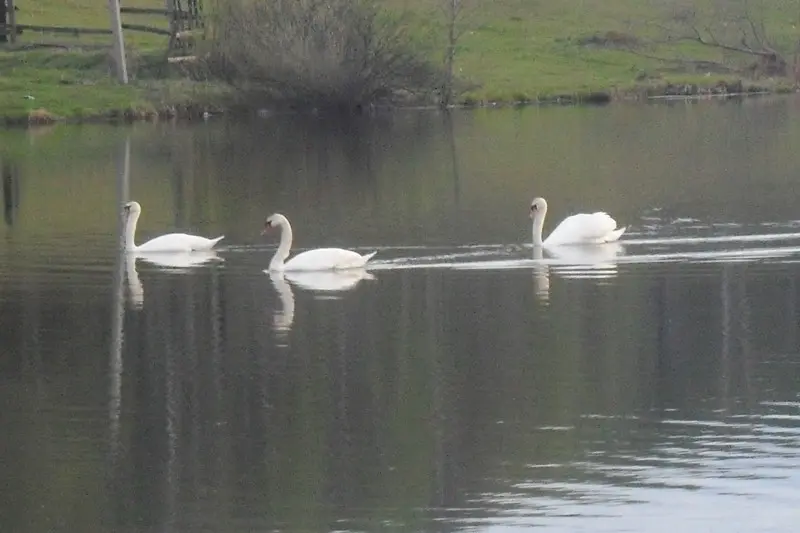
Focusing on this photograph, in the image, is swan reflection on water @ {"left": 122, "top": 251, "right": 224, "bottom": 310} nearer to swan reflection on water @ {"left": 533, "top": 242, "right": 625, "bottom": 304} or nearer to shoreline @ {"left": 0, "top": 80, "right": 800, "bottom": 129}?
swan reflection on water @ {"left": 533, "top": 242, "right": 625, "bottom": 304}

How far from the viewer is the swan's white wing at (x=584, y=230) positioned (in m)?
23.7

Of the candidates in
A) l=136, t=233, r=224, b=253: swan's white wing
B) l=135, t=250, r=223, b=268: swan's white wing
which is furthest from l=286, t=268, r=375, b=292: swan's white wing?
l=136, t=233, r=224, b=253: swan's white wing

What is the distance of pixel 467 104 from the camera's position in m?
64.6

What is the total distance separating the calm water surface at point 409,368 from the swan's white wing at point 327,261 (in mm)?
299

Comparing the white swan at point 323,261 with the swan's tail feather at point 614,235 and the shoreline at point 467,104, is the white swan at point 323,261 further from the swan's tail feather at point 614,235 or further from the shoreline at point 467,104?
the shoreline at point 467,104

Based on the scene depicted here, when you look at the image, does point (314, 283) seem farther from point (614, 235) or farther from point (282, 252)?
point (614, 235)

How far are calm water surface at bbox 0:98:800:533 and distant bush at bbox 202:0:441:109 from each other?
24420 millimetres

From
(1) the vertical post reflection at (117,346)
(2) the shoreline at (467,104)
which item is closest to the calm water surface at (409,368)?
(1) the vertical post reflection at (117,346)

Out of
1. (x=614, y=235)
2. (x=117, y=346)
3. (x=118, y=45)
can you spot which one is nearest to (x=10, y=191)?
(x=614, y=235)

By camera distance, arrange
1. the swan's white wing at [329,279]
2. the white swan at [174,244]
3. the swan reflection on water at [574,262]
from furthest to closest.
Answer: the white swan at [174,244] → the swan reflection on water at [574,262] → the swan's white wing at [329,279]

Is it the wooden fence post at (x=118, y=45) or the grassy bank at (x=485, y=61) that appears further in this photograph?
the grassy bank at (x=485, y=61)

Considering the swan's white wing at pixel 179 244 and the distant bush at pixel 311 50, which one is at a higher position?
the distant bush at pixel 311 50

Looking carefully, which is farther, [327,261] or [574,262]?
[574,262]

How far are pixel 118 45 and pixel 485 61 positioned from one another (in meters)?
20.7
